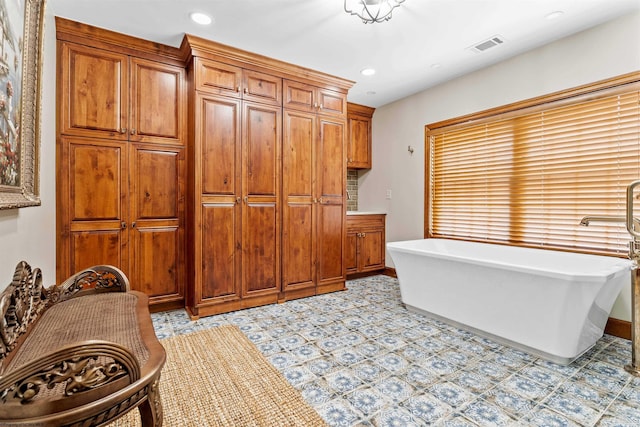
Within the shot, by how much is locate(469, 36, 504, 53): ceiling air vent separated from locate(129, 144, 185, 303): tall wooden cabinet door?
2932 millimetres

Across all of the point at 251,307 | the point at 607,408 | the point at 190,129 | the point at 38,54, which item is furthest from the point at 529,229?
the point at 38,54

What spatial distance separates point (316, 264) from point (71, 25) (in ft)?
9.94

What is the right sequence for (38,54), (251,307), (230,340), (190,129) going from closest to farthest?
(38,54), (230,340), (190,129), (251,307)

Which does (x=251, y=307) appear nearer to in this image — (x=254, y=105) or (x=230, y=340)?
(x=230, y=340)

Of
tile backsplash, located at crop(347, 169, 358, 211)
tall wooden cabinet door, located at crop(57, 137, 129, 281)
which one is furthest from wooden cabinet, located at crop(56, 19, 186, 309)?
tile backsplash, located at crop(347, 169, 358, 211)

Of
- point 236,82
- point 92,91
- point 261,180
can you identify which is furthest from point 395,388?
point 92,91

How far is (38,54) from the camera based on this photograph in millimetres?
1353

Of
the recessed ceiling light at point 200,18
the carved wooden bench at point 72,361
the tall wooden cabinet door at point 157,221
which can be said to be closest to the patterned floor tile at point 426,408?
the carved wooden bench at point 72,361

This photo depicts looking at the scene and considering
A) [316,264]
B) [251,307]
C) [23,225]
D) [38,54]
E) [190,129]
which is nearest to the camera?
[38,54]

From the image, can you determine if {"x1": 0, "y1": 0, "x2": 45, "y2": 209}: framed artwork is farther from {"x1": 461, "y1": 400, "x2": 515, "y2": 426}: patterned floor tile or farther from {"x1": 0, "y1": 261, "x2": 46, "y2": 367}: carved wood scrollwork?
{"x1": 461, "y1": 400, "x2": 515, "y2": 426}: patterned floor tile

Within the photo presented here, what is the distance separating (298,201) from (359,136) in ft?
6.05

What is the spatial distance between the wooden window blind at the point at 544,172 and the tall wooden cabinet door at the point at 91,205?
343 cm

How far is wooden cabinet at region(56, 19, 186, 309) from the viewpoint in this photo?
8.10ft

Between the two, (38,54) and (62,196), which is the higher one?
(38,54)
